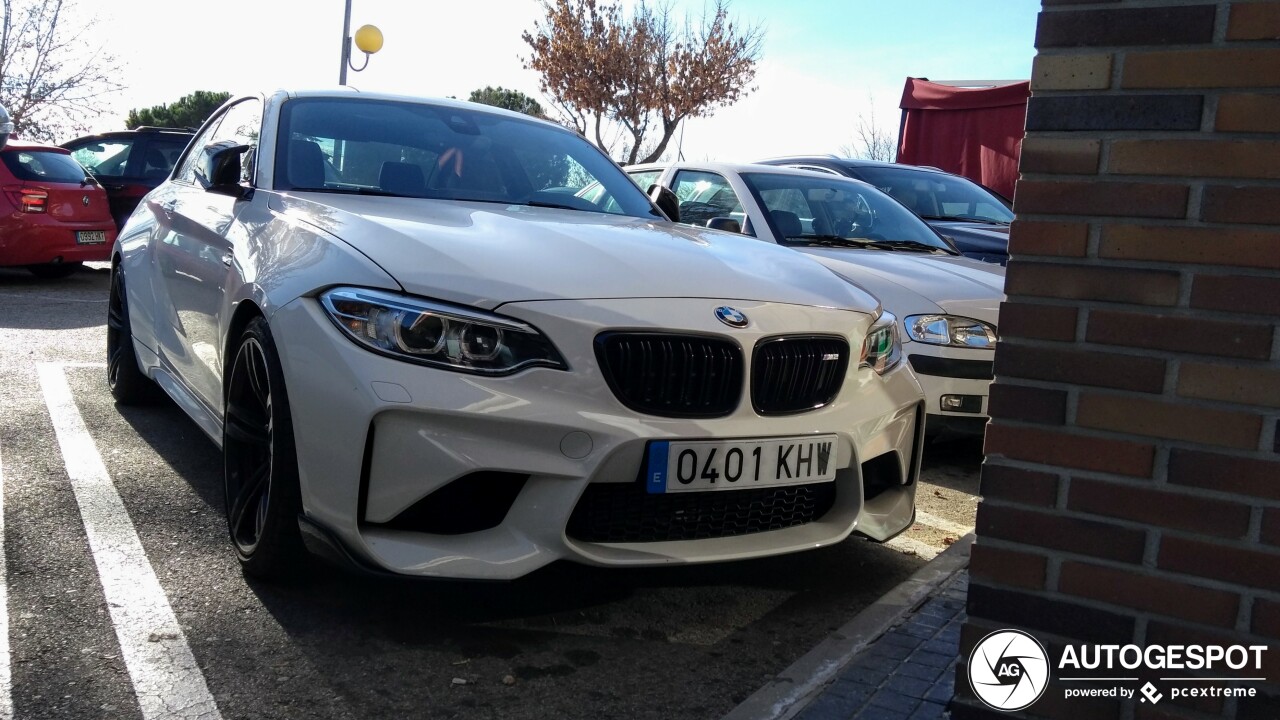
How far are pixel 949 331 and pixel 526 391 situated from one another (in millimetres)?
2954

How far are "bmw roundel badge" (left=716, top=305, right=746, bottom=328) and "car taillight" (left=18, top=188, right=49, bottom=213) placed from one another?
978 centimetres

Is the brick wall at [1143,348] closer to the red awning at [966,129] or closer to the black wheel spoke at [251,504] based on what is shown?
the black wheel spoke at [251,504]

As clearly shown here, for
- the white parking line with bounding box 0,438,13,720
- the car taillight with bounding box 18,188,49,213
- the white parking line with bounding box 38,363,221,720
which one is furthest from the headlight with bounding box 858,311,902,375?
the car taillight with bounding box 18,188,49,213

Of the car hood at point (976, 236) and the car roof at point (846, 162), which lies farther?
the car roof at point (846, 162)

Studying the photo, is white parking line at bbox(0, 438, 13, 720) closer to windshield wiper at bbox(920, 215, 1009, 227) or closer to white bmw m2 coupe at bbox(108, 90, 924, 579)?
white bmw m2 coupe at bbox(108, 90, 924, 579)

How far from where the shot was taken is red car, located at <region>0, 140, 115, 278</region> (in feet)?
35.2

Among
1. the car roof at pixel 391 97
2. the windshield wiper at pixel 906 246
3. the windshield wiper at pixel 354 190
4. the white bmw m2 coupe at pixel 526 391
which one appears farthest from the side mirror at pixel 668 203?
the windshield wiper at pixel 906 246

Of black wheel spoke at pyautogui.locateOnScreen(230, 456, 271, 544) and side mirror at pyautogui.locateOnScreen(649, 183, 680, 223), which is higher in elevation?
side mirror at pyautogui.locateOnScreen(649, 183, 680, 223)

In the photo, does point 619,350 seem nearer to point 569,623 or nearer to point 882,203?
point 569,623

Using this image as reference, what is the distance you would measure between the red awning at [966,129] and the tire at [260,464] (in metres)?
10.5

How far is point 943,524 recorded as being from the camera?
15.0 feet

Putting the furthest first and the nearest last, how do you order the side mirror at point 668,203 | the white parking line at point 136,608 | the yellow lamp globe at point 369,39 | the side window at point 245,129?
the yellow lamp globe at point 369,39 → the side mirror at point 668,203 → the side window at point 245,129 → the white parking line at point 136,608

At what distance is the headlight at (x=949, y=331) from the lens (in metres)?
5.21

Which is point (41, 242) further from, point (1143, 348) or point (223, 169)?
point (1143, 348)
